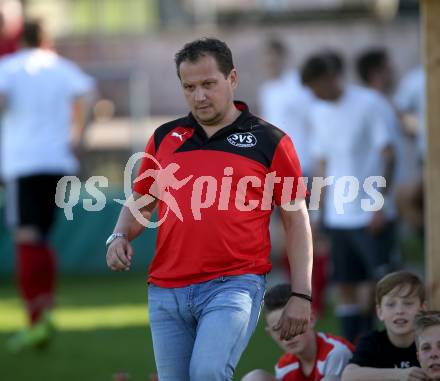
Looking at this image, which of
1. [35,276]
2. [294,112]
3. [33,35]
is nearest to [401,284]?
[35,276]

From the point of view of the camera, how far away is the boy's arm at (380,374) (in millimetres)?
5449

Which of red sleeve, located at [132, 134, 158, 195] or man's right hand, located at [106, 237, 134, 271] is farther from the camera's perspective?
red sleeve, located at [132, 134, 158, 195]

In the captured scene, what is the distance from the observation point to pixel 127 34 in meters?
23.8

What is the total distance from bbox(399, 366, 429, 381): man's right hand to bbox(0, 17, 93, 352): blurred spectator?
450 centimetres

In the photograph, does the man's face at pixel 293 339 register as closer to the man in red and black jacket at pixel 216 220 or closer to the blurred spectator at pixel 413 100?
the man in red and black jacket at pixel 216 220

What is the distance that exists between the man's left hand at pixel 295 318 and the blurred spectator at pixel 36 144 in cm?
473

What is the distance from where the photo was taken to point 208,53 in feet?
16.9

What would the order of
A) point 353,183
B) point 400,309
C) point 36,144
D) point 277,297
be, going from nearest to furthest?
point 400,309, point 277,297, point 353,183, point 36,144

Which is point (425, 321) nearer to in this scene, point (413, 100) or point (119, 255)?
point (119, 255)

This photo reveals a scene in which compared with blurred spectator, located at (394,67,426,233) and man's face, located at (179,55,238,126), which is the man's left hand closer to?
man's face, located at (179,55,238,126)

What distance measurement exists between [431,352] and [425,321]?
158mm

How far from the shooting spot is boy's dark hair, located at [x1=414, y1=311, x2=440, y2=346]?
5.44 m

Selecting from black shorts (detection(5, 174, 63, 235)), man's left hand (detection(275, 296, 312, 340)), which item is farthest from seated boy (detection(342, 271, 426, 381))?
black shorts (detection(5, 174, 63, 235))

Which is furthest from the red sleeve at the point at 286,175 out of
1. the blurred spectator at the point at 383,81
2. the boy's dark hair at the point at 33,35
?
the boy's dark hair at the point at 33,35
